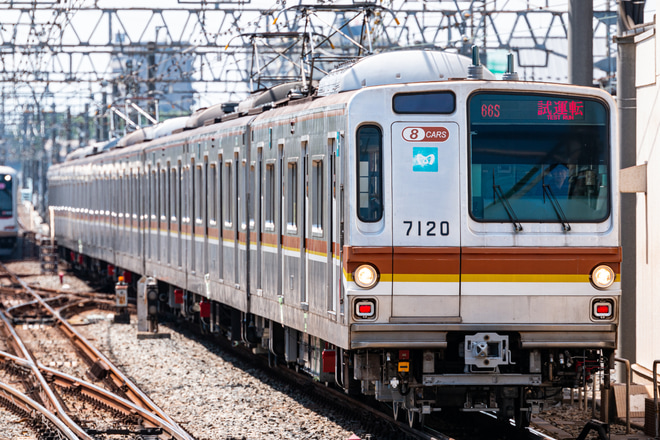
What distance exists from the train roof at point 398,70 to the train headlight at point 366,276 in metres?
1.82

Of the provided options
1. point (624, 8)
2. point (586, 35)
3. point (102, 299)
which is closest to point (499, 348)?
point (586, 35)

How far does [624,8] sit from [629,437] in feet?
15.6

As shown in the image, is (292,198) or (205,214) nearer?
(292,198)

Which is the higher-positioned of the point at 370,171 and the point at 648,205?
the point at 370,171

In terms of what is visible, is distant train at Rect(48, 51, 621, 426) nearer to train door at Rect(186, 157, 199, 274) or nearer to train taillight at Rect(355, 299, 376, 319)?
train taillight at Rect(355, 299, 376, 319)

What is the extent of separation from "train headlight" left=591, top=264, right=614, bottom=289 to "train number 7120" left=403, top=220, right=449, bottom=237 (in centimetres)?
117

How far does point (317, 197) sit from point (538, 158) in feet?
6.79

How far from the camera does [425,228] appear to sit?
8.80 meters

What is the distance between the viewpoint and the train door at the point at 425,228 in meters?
8.77

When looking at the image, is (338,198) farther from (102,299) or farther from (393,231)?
(102,299)

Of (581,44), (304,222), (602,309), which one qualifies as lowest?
(602,309)

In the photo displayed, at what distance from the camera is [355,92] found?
29.2 ft

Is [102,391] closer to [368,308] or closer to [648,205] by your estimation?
[368,308]

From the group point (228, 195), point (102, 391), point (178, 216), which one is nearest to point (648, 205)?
point (228, 195)
